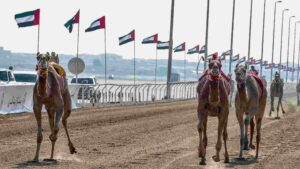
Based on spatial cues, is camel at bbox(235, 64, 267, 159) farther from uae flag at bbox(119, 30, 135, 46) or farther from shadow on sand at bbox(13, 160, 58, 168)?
uae flag at bbox(119, 30, 135, 46)

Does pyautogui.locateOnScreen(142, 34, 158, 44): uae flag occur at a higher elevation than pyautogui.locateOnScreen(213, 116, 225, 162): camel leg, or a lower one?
higher

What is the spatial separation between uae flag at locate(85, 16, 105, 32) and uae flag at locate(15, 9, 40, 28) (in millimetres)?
12784

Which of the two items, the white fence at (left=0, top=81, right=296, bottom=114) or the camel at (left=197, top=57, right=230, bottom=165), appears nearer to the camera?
the camel at (left=197, top=57, right=230, bottom=165)

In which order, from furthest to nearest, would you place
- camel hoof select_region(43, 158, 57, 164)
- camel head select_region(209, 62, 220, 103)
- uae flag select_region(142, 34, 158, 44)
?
1. uae flag select_region(142, 34, 158, 44)
2. camel hoof select_region(43, 158, 57, 164)
3. camel head select_region(209, 62, 220, 103)

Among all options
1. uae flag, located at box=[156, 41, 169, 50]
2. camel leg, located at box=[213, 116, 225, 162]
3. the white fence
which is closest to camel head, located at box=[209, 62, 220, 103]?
camel leg, located at box=[213, 116, 225, 162]

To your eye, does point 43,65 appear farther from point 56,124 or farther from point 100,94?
point 100,94

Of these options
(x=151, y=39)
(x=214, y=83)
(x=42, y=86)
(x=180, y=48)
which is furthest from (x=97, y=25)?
(x=42, y=86)

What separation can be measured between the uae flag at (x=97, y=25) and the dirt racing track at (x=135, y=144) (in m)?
22.5

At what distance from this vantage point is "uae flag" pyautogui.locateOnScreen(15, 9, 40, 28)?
36.7 metres

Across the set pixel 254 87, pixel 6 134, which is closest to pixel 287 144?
pixel 254 87

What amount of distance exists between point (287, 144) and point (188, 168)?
6077mm

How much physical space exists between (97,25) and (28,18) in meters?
13.2

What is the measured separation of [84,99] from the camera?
38.2 metres

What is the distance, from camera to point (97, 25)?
1967 inches
